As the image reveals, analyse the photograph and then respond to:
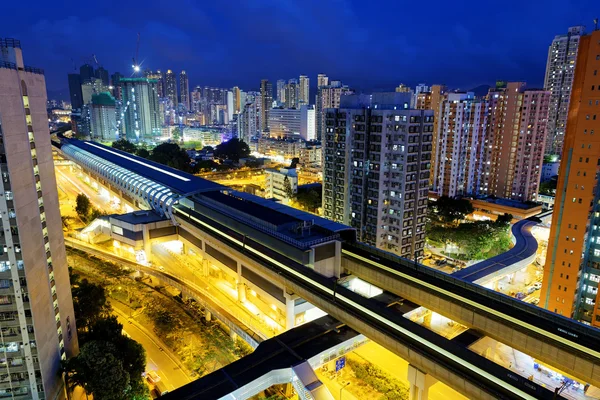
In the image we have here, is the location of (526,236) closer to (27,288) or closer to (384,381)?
(384,381)

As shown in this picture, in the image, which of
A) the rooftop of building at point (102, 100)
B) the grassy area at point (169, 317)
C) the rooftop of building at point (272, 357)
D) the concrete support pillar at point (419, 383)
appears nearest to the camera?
the rooftop of building at point (272, 357)

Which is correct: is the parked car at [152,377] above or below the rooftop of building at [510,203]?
below

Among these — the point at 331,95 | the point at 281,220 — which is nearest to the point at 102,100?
the point at 331,95

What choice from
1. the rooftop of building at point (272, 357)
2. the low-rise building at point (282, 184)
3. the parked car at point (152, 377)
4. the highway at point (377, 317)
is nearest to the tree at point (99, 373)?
the parked car at point (152, 377)

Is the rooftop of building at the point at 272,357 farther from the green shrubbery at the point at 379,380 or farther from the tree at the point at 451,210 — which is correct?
the tree at the point at 451,210

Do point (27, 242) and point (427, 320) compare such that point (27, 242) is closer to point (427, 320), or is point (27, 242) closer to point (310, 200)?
point (427, 320)

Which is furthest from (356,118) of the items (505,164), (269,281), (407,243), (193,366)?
(505,164)

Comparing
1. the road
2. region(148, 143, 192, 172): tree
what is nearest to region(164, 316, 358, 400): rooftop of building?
the road
